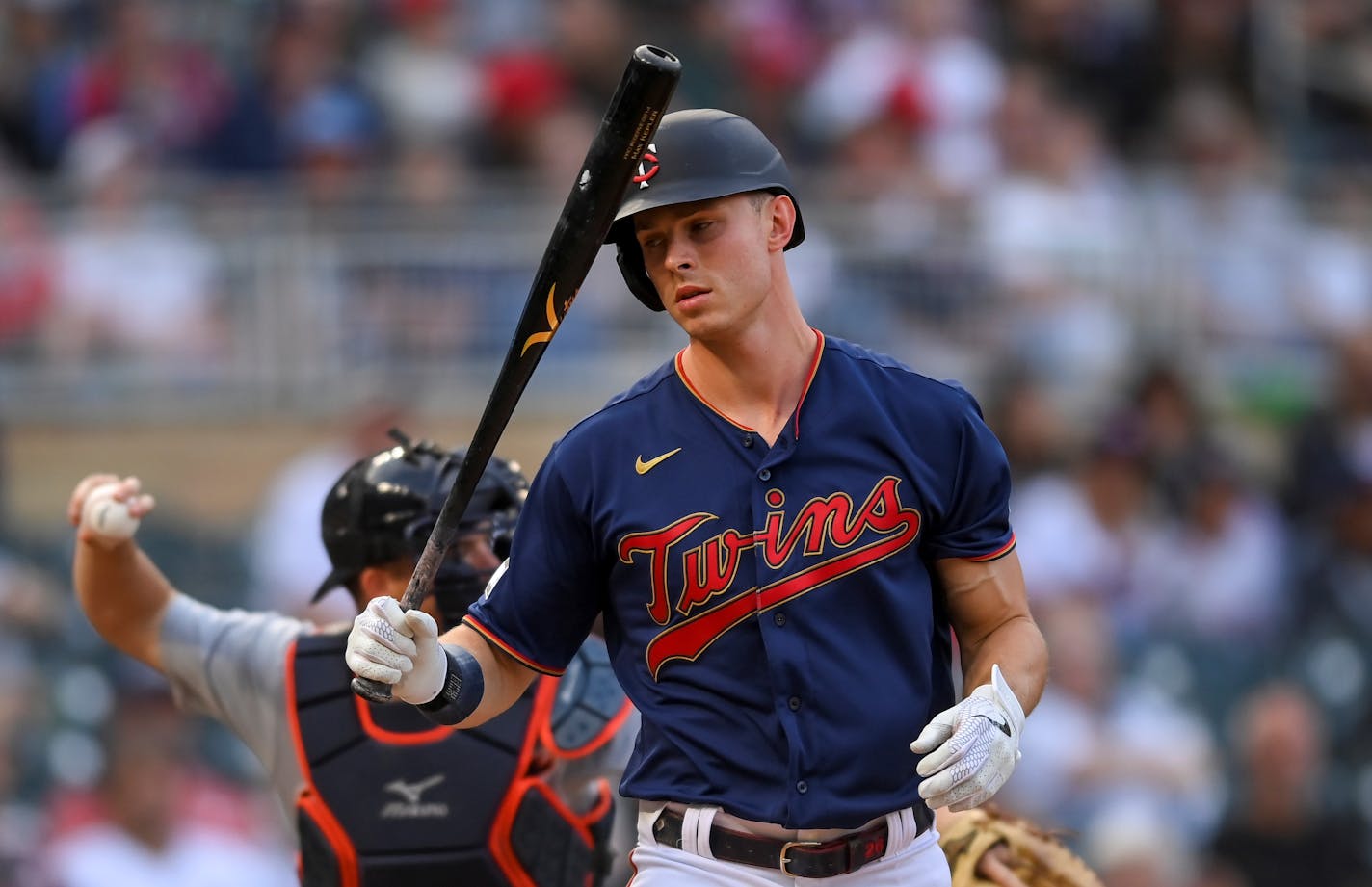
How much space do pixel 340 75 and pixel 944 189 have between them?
295 centimetres

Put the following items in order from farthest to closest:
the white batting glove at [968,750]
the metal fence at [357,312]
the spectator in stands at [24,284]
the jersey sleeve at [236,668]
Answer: the metal fence at [357,312], the spectator in stands at [24,284], the jersey sleeve at [236,668], the white batting glove at [968,750]

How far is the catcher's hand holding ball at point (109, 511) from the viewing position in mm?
4609

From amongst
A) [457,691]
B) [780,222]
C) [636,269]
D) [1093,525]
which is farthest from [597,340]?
[457,691]

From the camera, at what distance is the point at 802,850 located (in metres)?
3.67

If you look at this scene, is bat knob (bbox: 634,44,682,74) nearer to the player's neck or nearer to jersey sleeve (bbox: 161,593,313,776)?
the player's neck

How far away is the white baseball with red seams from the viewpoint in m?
4.61

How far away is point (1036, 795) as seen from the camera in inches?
332

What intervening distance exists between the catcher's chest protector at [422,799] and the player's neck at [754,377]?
1021mm

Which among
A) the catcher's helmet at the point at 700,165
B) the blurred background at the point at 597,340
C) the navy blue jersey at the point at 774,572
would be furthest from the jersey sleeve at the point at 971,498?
the blurred background at the point at 597,340

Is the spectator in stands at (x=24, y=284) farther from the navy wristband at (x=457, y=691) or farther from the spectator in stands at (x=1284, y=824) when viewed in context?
the navy wristband at (x=457, y=691)

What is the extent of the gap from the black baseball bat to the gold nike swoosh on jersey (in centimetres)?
24

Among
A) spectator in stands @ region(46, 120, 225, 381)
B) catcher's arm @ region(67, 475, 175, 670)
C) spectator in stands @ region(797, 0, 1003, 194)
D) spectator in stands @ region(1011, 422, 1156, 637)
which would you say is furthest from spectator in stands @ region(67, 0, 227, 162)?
catcher's arm @ region(67, 475, 175, 670)

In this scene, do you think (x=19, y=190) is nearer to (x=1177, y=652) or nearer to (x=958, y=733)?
(x=1177, y=652)

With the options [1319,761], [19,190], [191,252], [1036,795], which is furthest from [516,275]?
[1319,761]
